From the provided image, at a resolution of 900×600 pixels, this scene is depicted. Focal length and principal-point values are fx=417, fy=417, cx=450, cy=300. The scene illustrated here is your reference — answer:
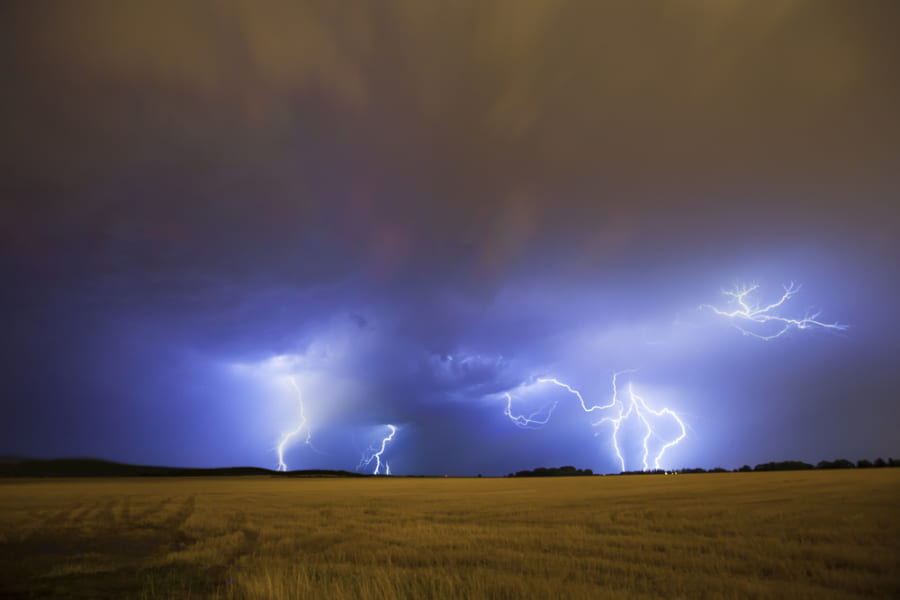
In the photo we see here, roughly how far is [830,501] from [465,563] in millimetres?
19905

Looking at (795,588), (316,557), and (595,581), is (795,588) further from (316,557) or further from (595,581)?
(316,557)

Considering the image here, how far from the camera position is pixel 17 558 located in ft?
37.6

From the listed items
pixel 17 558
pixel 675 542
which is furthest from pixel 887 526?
pixel 17 558

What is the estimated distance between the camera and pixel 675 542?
Result: 11.0 meters

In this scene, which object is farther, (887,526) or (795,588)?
(887,526)

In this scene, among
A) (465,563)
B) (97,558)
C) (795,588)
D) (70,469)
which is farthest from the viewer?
(70,469)

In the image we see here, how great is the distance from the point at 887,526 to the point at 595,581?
441 inches

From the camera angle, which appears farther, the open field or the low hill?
the low hill

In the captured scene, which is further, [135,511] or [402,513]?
[135,511]

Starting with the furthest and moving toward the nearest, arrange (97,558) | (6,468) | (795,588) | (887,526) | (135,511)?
(6,468) < (135,511) < (887,526) < (97,558) < (795,588)

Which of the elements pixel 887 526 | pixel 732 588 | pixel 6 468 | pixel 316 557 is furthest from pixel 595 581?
pixel 6 468

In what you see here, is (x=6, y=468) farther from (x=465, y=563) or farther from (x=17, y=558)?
(x=465, y=563)

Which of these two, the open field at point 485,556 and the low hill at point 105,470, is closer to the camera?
the open field at point 485,556

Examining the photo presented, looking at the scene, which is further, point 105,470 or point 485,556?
point 105,470
